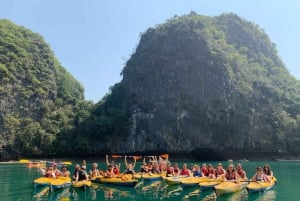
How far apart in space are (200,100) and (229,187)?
160 ft

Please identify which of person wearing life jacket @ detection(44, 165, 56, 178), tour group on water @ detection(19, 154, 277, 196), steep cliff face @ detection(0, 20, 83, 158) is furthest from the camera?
steep cliff face @ detection(0, 20, 83, 158)

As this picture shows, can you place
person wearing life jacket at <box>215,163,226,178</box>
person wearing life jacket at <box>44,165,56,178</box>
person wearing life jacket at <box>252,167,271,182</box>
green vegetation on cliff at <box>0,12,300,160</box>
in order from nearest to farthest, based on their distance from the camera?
person wearing life jacket at <box>252,167,271,182</box>
person wearing life jacket at <box>215,163,226,178</box>
person wearing life jacket at <box>44,165,56,178</box>
green vegetation on cliff at <box>0,12,300,160</box>

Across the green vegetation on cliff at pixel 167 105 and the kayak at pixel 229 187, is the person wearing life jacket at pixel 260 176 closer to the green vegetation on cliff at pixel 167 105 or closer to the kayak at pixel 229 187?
the kayak at pixel 229 187

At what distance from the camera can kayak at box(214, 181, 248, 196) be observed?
1925 cm

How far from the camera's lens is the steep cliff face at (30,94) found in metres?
68.1

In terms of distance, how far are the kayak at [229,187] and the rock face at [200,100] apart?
4607 cm

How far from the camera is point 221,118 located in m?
66.9

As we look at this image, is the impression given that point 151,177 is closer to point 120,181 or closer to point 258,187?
point 120,181

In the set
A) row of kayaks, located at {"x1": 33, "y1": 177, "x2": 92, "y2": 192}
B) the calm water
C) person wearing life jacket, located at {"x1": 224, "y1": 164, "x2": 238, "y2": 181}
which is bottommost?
the calm water

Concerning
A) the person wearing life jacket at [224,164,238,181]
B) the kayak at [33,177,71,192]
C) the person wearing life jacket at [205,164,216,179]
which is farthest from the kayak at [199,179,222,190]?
the kayak at [33,177,71,192]

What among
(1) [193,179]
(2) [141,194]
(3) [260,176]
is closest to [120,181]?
(2) [141,194]

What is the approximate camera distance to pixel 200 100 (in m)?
68.1

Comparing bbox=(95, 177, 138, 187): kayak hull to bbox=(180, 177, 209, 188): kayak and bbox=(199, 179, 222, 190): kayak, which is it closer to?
bbox=(180, 177, 209, 188): kayak

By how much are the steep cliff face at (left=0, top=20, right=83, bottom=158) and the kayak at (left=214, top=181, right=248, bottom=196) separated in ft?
172
